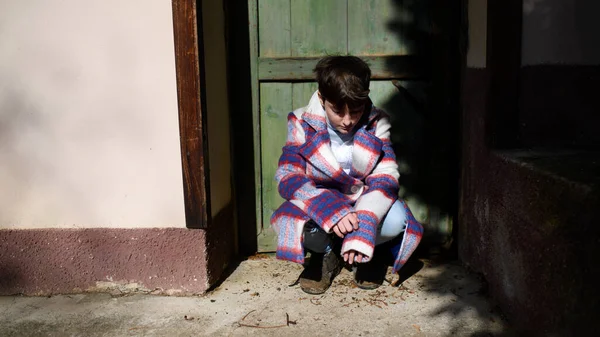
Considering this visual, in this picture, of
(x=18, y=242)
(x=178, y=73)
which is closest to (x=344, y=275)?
(x=178, y=73)

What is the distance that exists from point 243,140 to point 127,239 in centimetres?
97

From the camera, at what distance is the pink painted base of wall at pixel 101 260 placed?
3133 millimetres

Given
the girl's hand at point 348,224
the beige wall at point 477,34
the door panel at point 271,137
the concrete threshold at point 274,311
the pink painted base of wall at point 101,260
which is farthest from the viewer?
the door panel at point 271,137

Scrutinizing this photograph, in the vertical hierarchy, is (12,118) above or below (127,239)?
above

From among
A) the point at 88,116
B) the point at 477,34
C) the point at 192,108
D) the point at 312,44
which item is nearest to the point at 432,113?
the point at 477,34

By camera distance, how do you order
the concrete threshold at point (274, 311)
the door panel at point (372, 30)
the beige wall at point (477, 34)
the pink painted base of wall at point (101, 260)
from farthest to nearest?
the door panel at point (372, 30)
the pink painted base of wall at point (101, 260)
the beige wall at point (477, 34)
the concrete threshold at point (274, 311)

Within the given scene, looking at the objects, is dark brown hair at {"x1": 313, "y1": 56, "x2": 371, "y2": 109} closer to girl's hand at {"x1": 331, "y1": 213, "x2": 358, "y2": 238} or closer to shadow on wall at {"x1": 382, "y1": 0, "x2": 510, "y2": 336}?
girl's hand at {"x1": 331, "y1": 213, "x2": 358, "y2": 238}

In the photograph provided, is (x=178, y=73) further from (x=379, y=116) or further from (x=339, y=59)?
(x=379, y=116)

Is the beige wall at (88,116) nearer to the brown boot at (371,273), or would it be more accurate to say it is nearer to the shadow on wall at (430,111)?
the brown boot at (371,273)

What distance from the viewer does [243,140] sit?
3.67m

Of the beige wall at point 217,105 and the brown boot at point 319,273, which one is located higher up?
the beige wall at point 217,105

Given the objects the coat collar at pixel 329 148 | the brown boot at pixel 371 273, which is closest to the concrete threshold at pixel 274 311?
the brown boot at pixel 371 273

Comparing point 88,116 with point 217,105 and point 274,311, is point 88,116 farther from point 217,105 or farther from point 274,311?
point 274,311

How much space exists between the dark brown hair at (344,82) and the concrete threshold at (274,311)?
3.41 feet
